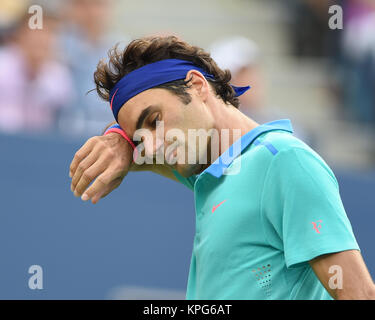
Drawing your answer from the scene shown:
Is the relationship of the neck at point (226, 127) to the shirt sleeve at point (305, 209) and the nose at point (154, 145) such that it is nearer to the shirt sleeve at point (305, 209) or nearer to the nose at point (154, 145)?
the nose at point (154, 145)

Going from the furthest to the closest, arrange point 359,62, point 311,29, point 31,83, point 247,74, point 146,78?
point 311,29 < point 359,62 < point 247,74 < point 31,83 < point 146,78

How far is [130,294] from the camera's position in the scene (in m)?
4.70

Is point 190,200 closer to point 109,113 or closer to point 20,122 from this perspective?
point 109,113

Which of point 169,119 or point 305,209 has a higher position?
point 169,119

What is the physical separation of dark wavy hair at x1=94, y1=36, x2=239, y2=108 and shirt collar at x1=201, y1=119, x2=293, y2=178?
0.71ft

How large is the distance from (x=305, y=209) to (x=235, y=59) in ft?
12.2

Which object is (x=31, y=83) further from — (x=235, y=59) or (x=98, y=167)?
(x=98, y=167)

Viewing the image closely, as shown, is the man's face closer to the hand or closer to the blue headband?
the blue headband

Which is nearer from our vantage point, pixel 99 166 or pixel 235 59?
pixel 99 166

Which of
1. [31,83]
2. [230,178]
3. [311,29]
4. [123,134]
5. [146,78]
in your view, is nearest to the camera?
[230,178]

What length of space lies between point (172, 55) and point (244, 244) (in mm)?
706

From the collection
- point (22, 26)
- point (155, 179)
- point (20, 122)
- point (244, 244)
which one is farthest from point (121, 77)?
point (22, 26)

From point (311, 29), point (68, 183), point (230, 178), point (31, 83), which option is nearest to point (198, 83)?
point (230, 178)

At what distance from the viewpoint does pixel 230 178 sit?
209 centimetres
